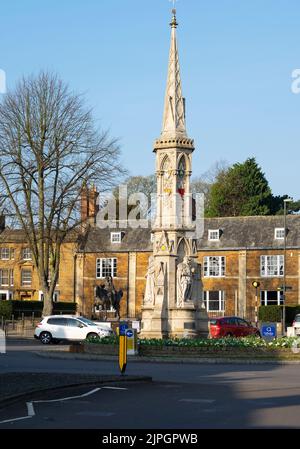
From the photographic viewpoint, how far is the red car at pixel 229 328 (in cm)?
4238

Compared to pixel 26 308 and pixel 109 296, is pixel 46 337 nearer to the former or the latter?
pixel 109 296

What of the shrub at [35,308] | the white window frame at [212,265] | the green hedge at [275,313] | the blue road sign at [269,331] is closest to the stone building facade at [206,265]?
the white window frame at [212,265]

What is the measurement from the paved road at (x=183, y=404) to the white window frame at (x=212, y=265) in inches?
1697

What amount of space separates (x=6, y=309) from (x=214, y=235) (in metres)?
18.2

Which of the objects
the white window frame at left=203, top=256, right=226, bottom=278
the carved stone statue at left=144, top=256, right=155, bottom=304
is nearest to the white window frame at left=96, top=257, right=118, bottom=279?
the white window frame at left=203, top=256, right=226, bottom=278

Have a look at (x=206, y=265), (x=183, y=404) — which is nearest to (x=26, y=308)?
(x=206, y=265)

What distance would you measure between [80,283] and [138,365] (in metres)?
45.2

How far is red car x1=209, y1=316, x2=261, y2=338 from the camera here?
139 ft

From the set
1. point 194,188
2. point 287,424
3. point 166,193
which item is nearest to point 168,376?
point 287,424

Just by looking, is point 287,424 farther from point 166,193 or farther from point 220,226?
point 220,226

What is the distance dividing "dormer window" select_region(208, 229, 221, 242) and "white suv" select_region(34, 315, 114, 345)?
1129 inches

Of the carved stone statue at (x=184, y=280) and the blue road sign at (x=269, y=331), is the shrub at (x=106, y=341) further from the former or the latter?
the blue road sign at (x=269, y=331)

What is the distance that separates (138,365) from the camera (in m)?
28.4

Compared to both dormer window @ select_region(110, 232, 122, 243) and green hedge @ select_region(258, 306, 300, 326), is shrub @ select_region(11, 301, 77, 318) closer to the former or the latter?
dormer window @ select_region(110, 232, 122, 243)
